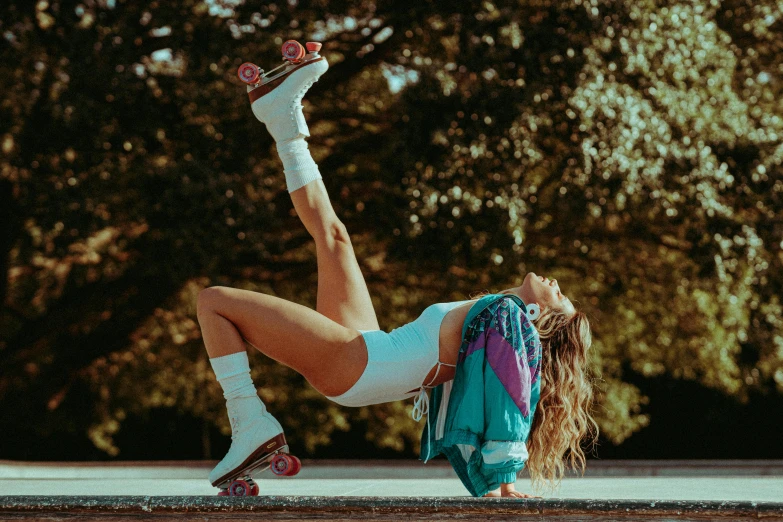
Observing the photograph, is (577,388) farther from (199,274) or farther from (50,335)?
(50,335)

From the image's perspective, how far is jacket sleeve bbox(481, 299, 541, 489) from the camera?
11.0ft

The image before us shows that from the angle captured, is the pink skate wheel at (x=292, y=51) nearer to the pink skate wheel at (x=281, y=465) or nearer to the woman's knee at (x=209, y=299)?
the woman's knee at (x=209, y=299)

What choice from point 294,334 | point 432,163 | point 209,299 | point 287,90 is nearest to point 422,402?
point 294,334

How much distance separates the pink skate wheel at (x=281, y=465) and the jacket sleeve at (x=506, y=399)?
67 cm

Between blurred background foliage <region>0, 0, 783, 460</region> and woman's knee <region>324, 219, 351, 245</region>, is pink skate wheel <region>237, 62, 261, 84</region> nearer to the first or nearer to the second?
woman's knee <region>324, 219, 351, 245</region>

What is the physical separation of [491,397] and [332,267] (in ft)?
2.91

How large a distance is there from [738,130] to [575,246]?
175cm

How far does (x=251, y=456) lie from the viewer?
10.7 ft

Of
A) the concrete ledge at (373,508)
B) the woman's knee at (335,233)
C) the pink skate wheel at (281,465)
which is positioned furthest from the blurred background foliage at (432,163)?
the concrete ledge at (373,508)

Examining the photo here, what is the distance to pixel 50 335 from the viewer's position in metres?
9.84

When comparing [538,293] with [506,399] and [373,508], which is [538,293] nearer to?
[506,399]

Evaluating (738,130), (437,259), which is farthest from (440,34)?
(738,130)

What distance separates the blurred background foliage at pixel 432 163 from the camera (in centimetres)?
780

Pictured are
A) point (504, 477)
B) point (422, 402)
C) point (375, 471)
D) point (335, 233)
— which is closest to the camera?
Answer: point (504, 477)
